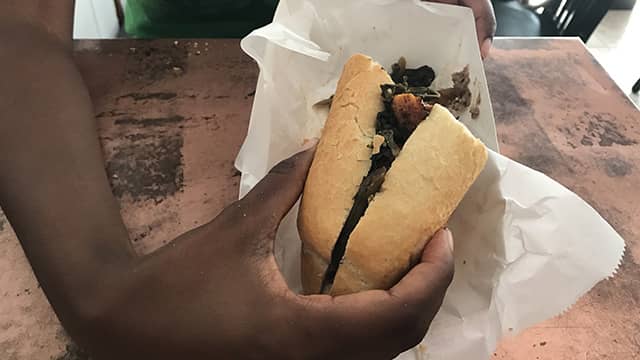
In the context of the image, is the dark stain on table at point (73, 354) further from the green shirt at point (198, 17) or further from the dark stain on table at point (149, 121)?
the green shirt at point (198, 17)

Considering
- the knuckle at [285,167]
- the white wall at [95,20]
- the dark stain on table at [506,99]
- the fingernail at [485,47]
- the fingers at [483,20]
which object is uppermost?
the fingers at [483,20]

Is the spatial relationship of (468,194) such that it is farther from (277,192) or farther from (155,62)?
(155,62)

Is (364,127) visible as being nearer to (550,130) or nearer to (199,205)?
(199,205)

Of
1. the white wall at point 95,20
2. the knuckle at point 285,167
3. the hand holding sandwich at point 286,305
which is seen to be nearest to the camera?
the hand holding sandwich at point 286,305

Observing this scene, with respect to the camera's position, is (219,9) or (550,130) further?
(219,9)

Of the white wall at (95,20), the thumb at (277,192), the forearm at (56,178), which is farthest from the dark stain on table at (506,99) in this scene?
the white wall at (95,20)

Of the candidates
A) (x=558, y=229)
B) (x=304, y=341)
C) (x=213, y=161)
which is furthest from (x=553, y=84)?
(x=304, y=341)

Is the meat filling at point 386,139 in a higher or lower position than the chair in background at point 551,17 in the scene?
higher

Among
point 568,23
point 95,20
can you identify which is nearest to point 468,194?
point 568,23

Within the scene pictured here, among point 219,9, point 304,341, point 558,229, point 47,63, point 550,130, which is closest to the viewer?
point 304,341
